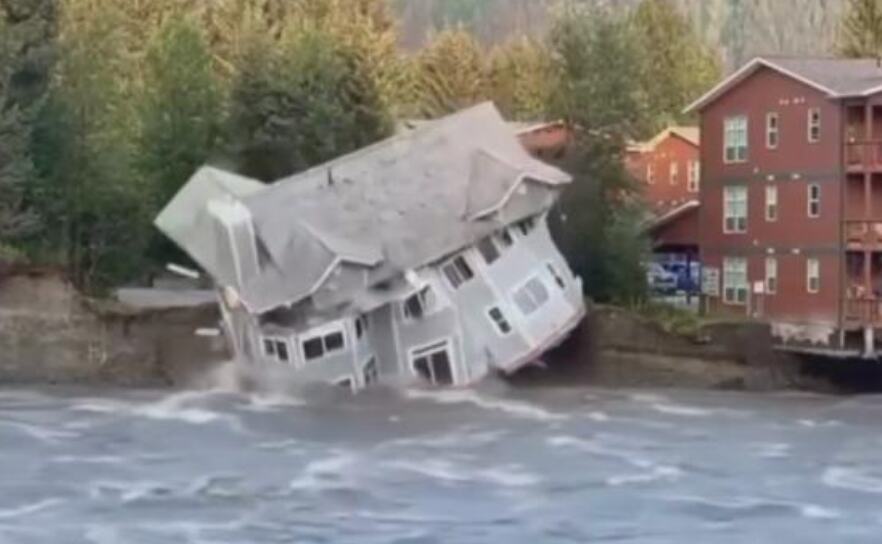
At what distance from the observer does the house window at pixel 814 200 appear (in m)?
68.2

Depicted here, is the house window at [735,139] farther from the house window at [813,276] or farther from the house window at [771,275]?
the house window at [813,276]

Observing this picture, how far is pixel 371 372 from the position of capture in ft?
203

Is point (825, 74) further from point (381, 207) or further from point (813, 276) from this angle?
point (381, 207)

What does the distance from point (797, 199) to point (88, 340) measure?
22.1m

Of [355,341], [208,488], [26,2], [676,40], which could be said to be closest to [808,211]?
[355,341]

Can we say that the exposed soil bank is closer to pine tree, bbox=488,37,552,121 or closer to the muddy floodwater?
the muddy floodwater

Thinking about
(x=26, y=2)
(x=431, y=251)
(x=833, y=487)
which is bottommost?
(x=833, y=487)

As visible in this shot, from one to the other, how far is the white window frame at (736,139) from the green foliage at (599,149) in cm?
347

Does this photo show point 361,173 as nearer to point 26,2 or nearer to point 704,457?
point 26,2

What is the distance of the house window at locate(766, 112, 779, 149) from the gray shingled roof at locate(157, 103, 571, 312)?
8188 mm

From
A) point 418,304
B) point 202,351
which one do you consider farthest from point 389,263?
point 202,351

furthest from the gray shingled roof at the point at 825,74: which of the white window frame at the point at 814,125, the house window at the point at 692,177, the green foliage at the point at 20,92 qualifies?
the green foliage at the point at 20,92

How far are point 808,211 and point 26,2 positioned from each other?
25.4 metres

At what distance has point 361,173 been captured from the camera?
6425 cm
